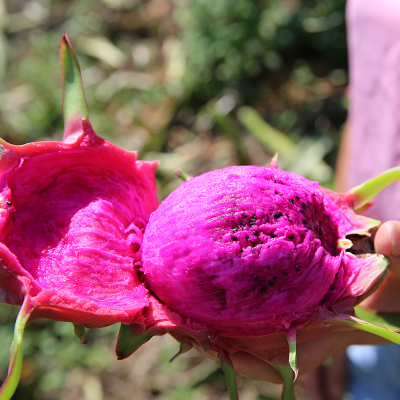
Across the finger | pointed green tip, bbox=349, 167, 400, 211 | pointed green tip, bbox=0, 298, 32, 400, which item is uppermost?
pointed green tip, bbox=349, 167, 400, 211

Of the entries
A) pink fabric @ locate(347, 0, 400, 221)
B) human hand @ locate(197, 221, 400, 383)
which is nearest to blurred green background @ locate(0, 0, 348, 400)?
pink fabric @ locate(347, 0, 400, 221)

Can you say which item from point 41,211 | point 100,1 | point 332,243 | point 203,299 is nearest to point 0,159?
point 41,211

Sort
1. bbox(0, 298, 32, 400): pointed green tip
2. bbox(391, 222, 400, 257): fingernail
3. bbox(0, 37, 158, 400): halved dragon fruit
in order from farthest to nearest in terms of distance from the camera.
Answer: bbox(391, 222, 400, 257): fingernail, bbox(0, 37, 158, 400): halved dragon fruit, bbox(0, 298, 32, 400): pointed green tip

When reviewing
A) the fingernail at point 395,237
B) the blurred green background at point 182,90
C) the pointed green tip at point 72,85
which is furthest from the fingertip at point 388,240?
the blurred green background at point 182,90

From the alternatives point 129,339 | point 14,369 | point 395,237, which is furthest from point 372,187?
point 14,369

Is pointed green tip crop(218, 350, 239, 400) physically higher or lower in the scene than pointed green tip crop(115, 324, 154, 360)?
lower

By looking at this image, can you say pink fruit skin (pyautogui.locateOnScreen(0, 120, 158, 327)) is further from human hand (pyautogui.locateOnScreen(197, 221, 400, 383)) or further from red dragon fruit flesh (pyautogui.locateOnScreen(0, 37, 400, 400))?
human hand (pyautogui.locateOnScreen(197, 221, 400, 383))
